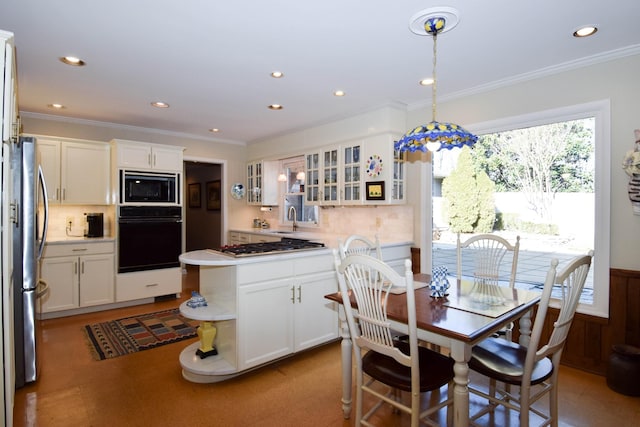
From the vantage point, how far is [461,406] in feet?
5.30

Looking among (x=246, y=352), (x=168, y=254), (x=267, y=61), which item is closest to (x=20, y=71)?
(x=267, y=61)

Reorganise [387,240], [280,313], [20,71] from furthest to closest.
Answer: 1. [387,240]
2. [20,71]
3. [280,313]

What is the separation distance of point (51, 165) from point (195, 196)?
357 cm

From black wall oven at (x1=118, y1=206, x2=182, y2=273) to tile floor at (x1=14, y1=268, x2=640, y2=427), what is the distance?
1542 mm

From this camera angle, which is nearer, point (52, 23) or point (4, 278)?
point (4, 278)

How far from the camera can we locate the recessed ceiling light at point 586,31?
89.5 inches

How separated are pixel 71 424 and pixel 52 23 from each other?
2530 mm

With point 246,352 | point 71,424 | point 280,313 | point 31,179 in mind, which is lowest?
point 71,424

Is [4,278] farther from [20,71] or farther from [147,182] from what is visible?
[147,182]

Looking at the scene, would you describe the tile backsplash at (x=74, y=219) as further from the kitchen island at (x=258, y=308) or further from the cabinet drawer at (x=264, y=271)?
the cabinet drawer at (x=264, y=271)

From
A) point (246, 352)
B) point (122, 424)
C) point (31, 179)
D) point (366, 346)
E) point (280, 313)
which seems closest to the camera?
point (366, 346)

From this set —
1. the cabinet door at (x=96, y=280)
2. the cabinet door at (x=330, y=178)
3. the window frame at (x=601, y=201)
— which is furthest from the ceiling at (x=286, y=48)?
the cabinet door at (x=96, y=280)

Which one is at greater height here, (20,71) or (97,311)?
(20,71)

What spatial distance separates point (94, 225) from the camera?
14.7 ft
